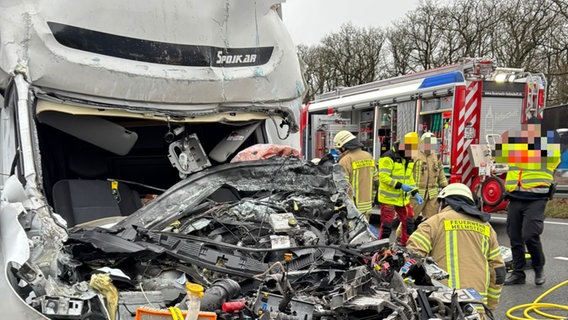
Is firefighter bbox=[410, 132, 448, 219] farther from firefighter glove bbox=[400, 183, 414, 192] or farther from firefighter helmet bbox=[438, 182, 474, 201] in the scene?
firefighter helmet bbox=[438, 182, 474, 201]

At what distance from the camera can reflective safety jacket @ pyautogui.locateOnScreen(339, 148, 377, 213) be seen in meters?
6.63

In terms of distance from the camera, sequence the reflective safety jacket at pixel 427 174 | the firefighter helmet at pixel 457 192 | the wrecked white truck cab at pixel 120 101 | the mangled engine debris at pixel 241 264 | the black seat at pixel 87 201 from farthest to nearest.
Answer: the reflective safety jacket at pixel 427 174 < the firefighter helmet at pixel 457 192 < the black seat at pixel 87 201 < the wrecked white truck cab at pixel 120 101 < the mangled engine debris at pixel 241 264

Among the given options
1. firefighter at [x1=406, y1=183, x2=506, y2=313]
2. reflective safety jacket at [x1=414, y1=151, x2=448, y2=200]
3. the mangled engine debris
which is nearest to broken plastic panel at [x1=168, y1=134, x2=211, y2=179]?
the mangled engine debris

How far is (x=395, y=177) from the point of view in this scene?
6.73 meters

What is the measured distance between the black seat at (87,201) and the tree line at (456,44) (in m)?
13.2

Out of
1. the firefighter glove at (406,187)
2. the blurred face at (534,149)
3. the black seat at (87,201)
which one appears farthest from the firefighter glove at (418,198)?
the black seat at (87,201)

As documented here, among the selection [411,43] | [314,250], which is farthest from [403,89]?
[411,43]

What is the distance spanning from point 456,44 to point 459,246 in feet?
75.2

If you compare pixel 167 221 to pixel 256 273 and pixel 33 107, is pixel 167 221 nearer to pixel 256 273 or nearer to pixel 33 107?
pixel 256 273

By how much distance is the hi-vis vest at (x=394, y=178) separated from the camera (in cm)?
662

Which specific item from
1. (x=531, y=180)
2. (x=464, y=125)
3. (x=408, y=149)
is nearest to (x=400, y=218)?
(x=408, y=149)

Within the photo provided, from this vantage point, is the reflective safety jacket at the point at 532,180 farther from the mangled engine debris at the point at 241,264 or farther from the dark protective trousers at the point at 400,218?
the mangled engine debris at the point at 241,264

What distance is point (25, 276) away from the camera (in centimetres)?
194

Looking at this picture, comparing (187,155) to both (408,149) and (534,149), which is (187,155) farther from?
(408,149)
